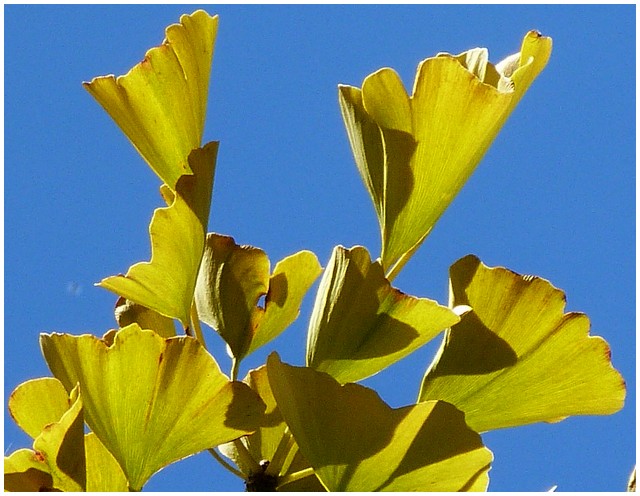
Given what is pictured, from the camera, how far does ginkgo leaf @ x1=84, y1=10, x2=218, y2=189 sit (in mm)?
621

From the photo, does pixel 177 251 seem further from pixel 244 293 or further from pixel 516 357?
pixel 516 357

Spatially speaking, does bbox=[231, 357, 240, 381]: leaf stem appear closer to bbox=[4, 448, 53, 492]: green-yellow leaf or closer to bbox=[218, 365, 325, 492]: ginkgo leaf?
bbox=[218, 365, 325, 492]: ginkgo leaf

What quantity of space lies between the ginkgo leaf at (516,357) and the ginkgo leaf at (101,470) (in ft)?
0.72

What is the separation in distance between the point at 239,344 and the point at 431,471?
0.18 m

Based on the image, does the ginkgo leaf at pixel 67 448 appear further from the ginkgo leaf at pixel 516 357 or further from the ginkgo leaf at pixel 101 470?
the ginkgo leaf at pixel 516 357

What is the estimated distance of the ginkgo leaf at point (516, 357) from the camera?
565 millimetres

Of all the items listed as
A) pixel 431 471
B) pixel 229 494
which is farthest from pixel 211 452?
pixel 431 471

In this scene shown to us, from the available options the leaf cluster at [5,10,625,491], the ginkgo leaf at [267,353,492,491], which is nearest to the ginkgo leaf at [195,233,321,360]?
the leaf cluster at [5,10,625,491]

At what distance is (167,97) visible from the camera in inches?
24.6

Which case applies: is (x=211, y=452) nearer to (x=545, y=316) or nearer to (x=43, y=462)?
(x=43, y=462)

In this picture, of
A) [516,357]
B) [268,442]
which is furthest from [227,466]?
[516,357]

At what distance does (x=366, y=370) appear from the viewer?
57cm

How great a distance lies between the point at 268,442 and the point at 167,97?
0.88ft

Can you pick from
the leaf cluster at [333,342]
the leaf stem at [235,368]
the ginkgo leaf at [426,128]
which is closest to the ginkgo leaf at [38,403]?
the leaf cluster at [333,342]
